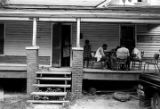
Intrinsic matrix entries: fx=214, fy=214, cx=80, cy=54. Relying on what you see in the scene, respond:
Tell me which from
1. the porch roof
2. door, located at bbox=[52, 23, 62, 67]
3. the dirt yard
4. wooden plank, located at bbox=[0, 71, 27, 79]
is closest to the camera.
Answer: the dirt yard

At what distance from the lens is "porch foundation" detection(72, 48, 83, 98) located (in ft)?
28.2

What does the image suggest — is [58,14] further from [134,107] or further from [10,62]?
[134,107]

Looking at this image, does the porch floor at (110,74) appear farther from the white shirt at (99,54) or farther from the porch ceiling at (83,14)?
the porch ceiling at (83,14)

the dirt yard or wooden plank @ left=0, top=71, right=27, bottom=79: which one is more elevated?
wooden plank @ left=0, top=71, right=27, bottom=79

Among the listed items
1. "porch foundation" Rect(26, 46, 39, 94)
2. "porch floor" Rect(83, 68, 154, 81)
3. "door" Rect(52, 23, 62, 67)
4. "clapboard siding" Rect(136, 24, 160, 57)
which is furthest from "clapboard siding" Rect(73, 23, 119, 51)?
"porch foundation" Rect(26, 46, 39, 94)

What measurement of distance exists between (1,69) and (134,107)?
560 centimetres

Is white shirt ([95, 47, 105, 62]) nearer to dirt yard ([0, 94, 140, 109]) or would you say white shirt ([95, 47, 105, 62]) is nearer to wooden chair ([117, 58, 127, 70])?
wooden chair ([117, 58, 127, 70])

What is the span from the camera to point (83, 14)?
921 centimetres

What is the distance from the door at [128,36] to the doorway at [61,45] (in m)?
2.90

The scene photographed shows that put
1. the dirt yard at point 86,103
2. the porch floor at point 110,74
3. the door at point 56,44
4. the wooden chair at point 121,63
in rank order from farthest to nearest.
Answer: the door at point 56,44
the wooden chair at point 121,63
the porch floor at point 110,74
the dirt yard at point 86,103

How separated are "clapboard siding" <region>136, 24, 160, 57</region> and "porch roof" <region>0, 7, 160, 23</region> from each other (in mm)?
2109

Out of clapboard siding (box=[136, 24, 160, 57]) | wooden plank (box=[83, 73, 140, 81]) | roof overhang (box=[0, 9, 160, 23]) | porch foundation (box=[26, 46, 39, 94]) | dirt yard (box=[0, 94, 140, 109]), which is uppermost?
roof overhang (box=[0, 9, 160, 23])

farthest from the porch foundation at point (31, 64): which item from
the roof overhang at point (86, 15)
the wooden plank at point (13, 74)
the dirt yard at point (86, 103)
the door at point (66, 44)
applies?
the door at point (66, 44)

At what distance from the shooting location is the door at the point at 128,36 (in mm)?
11508
